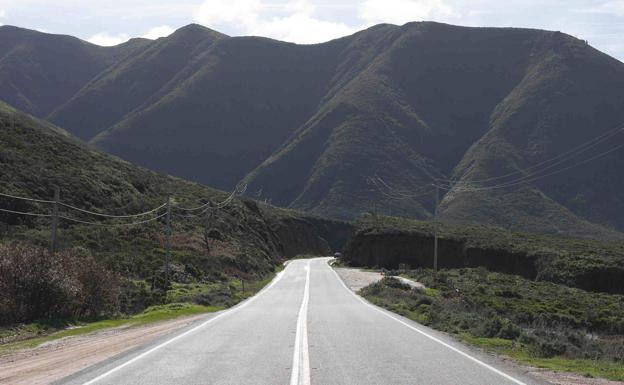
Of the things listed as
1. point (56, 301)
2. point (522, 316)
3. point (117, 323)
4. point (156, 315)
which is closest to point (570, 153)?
point (522, 316)

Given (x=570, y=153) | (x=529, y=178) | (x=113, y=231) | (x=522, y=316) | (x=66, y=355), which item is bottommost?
(x=522, y=316)

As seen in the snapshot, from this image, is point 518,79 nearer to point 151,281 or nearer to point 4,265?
point 151,281

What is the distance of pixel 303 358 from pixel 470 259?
6275 cm

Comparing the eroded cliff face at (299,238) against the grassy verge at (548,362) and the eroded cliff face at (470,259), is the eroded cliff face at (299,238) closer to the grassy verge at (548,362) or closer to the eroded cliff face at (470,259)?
the eroded cliff face at (470,259)

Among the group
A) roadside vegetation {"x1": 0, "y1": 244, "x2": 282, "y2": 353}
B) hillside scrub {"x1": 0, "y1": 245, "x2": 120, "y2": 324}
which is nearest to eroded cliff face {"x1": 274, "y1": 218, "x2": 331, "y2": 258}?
roadside vegetation {"x1": 0, "y1": 244, "x2": 282, "y2": 353}

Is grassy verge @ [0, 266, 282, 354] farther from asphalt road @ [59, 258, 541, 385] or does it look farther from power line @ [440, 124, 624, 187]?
power line @ [440, 124, 624, 187]

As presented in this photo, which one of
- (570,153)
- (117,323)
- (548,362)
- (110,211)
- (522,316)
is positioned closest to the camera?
(548,362)

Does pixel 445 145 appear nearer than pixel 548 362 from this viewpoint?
No

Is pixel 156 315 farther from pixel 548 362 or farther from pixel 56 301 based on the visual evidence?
pixel 548 362

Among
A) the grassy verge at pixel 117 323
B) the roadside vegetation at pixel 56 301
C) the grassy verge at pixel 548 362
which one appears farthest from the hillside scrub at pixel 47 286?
the grassy verge at pixel 548 362

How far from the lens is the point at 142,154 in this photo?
18312cm

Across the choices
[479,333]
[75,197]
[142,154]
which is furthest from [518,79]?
[479,333]

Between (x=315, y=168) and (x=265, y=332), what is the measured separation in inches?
5606

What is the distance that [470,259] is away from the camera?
238ft
